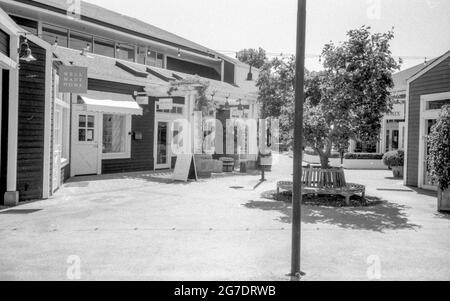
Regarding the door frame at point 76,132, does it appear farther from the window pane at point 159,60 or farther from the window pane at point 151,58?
the window pane at point 159,60

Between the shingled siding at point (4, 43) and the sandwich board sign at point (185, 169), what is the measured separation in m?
6.92

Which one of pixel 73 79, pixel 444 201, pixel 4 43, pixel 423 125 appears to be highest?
pixel 4 43

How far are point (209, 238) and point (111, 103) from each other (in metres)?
9.63

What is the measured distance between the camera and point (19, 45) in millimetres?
9492

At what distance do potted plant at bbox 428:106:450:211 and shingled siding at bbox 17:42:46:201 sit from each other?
925cm

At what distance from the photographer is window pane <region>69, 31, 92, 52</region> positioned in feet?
59.3

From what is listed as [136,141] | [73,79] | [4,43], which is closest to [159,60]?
[136,141]

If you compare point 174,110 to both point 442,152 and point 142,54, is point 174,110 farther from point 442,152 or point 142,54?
point 442,152

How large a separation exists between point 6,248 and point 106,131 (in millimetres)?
10666

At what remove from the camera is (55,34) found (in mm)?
17375

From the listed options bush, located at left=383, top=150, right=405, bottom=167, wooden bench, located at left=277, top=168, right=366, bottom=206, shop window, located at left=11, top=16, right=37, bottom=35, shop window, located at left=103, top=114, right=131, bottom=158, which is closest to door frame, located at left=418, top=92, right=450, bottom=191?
bush, located at left=383, top=150, right=405, bottom=167

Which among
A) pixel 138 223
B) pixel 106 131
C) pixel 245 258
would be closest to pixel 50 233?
pixel 138 223

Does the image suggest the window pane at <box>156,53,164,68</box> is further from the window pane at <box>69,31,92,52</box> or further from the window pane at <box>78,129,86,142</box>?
the window pane at <box>78,129,86,142</box>
